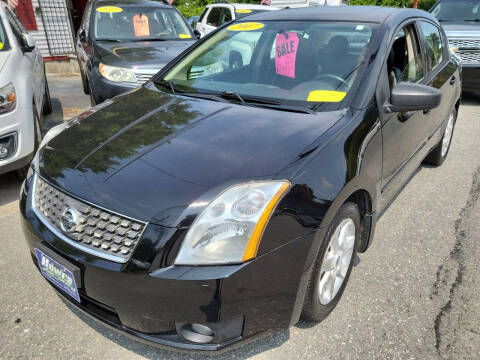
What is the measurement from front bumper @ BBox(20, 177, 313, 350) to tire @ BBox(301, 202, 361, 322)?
159 millimetres

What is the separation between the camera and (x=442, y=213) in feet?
11.1

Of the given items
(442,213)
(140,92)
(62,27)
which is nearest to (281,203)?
(140,92)

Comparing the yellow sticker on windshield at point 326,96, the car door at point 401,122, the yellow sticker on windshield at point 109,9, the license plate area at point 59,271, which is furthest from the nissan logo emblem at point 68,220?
the yellow sticker on windshield at point 109,9

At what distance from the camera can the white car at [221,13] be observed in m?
8.88

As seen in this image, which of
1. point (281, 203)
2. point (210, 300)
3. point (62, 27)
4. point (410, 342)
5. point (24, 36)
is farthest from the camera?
point (62, 27)

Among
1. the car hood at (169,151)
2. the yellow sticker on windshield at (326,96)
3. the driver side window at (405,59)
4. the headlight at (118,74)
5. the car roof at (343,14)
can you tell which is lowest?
the headlight at (118,74)

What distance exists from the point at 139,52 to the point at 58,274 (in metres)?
4.29

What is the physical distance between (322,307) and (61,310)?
4.68ft

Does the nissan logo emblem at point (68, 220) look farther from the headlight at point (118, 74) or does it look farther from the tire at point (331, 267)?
the headlight at point (118, 74)

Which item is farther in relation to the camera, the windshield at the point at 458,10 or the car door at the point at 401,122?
the windshield at the point at 458,10

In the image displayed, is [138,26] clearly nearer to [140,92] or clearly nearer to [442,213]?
[140,92]

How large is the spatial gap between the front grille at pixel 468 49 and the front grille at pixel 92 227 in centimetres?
707

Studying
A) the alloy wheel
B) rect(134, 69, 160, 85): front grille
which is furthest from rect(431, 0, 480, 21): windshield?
the alloy wheel

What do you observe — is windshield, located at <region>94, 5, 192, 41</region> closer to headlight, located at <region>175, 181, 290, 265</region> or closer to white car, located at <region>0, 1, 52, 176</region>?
white car, located at <region>0, 1, 52, 176</region>
